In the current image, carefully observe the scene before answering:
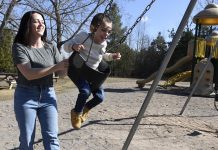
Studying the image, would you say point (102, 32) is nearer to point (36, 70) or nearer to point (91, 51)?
point (91, 51)

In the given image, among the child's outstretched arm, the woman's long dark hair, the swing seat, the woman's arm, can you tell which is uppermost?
the woman's long dark hair

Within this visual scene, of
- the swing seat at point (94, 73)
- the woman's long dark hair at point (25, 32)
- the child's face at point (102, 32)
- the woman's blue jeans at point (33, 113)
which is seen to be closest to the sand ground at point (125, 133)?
the swing seat at point (94, 73)

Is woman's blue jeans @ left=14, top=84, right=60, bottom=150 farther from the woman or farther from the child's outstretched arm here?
the child's outstretched arm

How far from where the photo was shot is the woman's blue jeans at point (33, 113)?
322 centimetres

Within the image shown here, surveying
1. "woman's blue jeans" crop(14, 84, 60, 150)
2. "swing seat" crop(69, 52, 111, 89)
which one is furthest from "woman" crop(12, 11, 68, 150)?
"swing seat" crop(69, 52, 111, 89)

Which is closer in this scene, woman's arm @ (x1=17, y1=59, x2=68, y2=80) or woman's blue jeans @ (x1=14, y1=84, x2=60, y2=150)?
woman's arm @ (x1=17, y1=59, x2=68, y2=80)

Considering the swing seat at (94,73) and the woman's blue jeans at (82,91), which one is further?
the woman's blue jeans at (82,91)

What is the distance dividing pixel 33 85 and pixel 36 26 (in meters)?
0.48

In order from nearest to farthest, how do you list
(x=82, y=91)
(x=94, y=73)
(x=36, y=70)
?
(x=36, y=70)
(x=94, y=73)
(x=82, y=91)

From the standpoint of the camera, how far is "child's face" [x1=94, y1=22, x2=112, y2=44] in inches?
153

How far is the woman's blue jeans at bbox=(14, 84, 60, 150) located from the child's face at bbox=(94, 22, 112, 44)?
879 mm

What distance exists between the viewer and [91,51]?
4.05 meters

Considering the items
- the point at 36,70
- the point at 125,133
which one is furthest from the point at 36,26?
the point at 125,133

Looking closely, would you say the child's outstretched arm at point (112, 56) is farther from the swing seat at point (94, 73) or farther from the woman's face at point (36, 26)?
the woman's face at point (36, 26)
